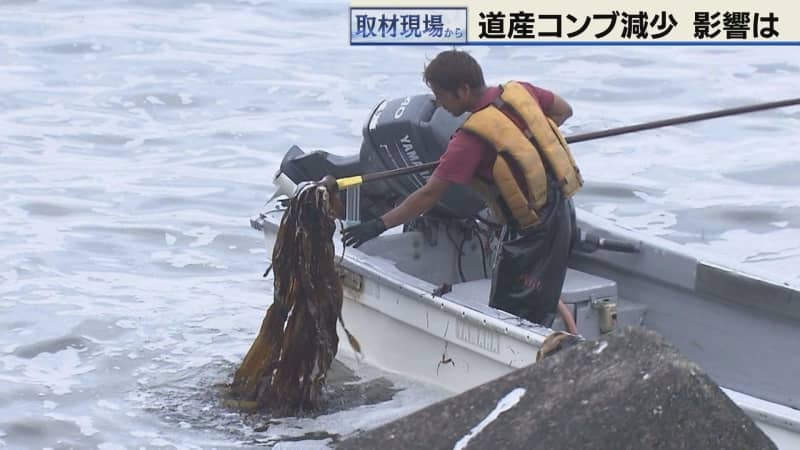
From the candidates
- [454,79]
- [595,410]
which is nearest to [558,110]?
[454,79]

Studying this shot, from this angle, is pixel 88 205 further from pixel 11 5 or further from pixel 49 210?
pixel 11 5

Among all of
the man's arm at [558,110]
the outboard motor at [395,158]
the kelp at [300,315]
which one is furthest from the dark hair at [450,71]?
the outboard motor at [395,158]

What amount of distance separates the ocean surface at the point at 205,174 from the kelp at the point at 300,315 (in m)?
0.15

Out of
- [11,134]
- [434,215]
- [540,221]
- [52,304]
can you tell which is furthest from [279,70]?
[540,221]

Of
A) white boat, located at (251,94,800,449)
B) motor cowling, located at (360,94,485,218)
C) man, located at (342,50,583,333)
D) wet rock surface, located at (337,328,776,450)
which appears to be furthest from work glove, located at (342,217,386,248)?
wet rock surface, located at (337,328,776,450)

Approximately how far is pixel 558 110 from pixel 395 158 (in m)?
0.92

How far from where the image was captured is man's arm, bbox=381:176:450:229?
20.0 ft

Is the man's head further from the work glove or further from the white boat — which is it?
the white boat

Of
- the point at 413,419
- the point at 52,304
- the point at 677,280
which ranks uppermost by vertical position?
the point at 413,419

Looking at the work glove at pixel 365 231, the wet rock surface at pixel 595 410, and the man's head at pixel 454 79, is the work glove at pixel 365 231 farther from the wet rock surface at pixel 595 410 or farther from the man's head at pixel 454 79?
the wet rock surface at pixel 595 410

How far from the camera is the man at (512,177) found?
19.8ft

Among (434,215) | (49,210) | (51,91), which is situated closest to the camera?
(434,215)

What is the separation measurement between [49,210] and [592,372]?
7.90 metres

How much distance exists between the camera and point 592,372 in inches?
134
